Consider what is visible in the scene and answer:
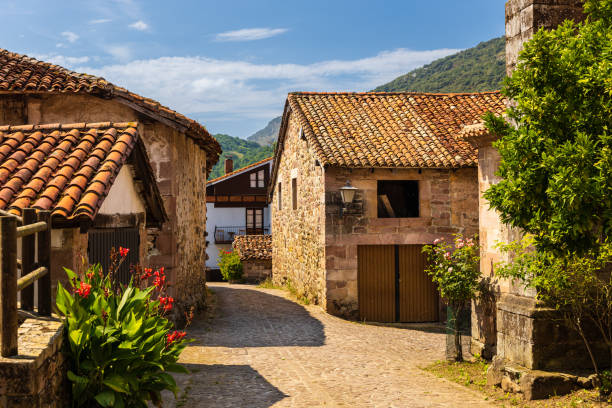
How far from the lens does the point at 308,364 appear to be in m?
8.84

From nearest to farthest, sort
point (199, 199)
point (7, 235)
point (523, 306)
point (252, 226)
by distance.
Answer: point (7, 235) < point (523, 306) < point (199, 199) < point (252, 226)

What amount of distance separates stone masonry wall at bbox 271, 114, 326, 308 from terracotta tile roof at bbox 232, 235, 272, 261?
5862 mm

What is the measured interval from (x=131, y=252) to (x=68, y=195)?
92.5 inches

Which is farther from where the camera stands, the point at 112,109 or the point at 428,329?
the point at 428,329

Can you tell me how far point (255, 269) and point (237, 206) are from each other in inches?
393

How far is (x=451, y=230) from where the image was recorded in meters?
14.5

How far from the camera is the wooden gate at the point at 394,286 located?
1440 cm

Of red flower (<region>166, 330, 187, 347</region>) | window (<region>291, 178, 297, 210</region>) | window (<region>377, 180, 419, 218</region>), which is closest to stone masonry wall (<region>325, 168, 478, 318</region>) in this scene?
window (<region>377, 180, 419, 218</region>)

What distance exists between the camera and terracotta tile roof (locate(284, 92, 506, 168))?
14070 mm

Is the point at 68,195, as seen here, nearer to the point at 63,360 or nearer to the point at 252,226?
the point at 63,360

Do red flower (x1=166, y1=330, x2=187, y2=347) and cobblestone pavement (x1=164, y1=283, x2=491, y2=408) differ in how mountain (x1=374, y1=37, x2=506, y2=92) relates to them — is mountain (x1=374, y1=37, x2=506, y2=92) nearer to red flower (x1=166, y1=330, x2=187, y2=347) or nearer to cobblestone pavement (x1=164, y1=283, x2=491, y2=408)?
cobblestone pavement (x1=164, y1=283, x2=491, y2=408)

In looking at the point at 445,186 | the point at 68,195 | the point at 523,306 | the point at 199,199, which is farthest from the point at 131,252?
the point at 445,186

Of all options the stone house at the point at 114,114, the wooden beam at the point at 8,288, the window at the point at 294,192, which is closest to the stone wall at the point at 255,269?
the window at the point at 294,192

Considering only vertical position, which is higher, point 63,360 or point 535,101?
point 535,101
